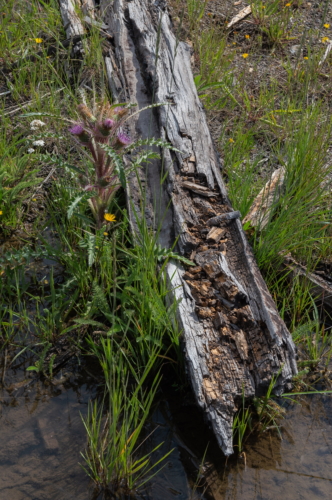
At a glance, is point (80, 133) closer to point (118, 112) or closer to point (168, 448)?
point (118, 112)

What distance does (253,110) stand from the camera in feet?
13.4

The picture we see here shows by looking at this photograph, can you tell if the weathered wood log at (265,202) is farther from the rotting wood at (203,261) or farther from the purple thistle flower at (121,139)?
the purple thistle flower at (121,139)

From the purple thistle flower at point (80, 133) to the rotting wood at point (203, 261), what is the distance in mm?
339

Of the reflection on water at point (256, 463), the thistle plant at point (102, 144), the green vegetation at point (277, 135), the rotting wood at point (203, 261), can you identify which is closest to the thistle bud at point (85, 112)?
the thistle plant at point (102, 144)

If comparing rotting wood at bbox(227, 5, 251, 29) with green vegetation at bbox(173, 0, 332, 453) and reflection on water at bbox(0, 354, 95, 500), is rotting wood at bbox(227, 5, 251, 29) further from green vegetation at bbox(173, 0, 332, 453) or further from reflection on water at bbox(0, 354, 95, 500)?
reflection on water at bbox(0, 354, 95, 500)

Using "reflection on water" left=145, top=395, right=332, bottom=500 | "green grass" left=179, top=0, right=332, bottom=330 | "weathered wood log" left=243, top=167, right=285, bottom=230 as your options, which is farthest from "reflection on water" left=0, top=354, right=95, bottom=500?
"weathered wood log" left=243, top=167, right=285, bottom=230

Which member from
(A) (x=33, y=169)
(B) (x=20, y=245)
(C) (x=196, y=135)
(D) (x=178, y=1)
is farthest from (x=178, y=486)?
(D) (x=178, y=1)

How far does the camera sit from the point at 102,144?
236 centimetres

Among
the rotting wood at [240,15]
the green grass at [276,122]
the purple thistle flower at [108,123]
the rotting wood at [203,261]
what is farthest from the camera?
the rotting wood at [240,15]

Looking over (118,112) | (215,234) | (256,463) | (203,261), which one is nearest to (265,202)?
(215,234)

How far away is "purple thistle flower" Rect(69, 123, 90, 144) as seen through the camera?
242cm

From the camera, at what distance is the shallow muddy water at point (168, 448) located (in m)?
1.97

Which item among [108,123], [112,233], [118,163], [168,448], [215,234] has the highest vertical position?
[108,123]

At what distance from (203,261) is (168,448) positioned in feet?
3.03
